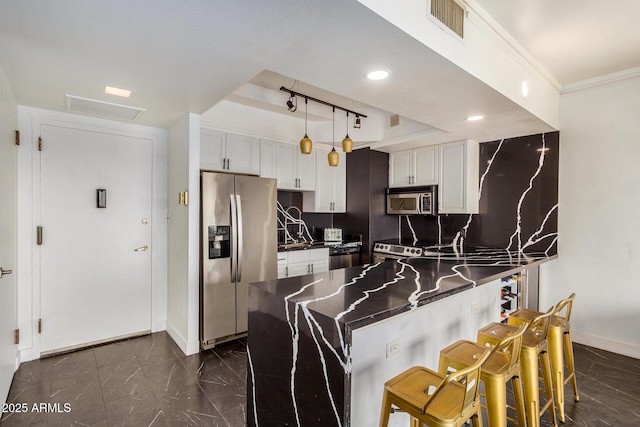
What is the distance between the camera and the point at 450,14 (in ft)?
6.15

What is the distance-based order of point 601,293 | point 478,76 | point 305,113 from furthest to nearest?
point 305,113
point 601,293
point 478,76

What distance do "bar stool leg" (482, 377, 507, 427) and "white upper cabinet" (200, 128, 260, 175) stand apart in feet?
9.96

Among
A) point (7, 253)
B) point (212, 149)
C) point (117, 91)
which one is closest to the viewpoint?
point (7, 253)

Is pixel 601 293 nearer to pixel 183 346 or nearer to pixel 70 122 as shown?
pixel 183 346

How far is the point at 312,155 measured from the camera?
445 centimetres

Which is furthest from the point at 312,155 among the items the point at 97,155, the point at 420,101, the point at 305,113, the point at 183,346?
the point at 183,346

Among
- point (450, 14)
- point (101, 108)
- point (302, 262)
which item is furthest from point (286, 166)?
point (450, 14)

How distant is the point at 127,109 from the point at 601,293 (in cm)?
477

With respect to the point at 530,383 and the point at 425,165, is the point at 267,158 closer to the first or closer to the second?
the point at 425,165

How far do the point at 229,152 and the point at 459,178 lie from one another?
2669 millimetres

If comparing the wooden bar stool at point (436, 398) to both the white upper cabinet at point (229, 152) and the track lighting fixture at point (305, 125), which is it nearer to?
the track lighting fixture at point (305, 125)

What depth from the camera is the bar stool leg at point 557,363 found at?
85.0 inches

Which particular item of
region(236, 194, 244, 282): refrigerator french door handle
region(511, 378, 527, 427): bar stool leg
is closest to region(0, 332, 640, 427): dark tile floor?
region(511, 378, 527, 427): bar stool leg

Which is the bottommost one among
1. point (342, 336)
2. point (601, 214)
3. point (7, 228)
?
point (342, 336)
